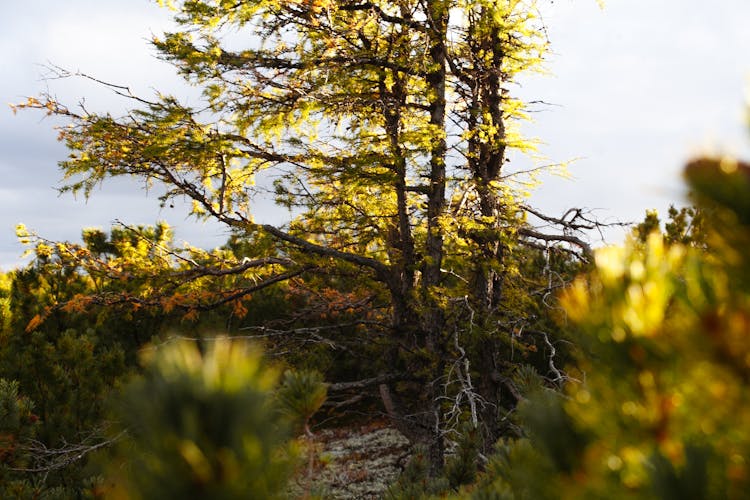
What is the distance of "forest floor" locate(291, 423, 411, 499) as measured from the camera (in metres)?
9.43

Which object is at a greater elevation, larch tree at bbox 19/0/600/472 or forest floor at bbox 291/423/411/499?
larch tree at bbox 19/0/600/472

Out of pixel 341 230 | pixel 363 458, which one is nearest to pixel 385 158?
pixel 341 230

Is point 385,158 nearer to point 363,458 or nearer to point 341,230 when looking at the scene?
point 341,230

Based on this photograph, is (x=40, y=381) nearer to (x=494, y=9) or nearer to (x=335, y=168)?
(x=335, y=168)

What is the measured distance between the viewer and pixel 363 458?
11.8m

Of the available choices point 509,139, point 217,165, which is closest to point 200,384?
point 217,165

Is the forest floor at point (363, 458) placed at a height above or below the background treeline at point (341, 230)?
below

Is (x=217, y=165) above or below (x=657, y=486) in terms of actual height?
above

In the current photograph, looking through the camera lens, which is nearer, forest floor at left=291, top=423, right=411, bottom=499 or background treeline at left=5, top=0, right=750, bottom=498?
background treeline at left=5, top=0, right=750, bottom=498

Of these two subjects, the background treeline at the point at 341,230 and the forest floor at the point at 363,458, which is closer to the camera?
the background treeline at the point at 341,230

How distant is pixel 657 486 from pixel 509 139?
7828 millimetres

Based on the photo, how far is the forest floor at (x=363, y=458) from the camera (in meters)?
9.43

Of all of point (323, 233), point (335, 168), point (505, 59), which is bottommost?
point (323, 233)

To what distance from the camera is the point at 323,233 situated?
8172 mm
